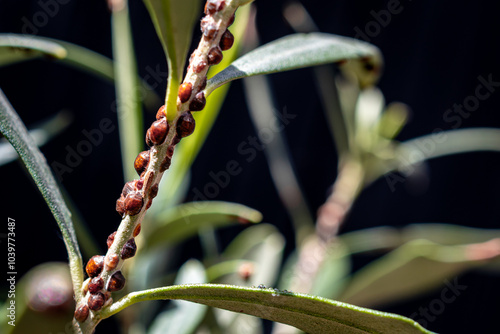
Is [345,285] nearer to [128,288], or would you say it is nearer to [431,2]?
[128,288]

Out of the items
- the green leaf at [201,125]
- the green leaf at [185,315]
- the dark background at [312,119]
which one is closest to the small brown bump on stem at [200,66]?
the green leaf at [201,125]

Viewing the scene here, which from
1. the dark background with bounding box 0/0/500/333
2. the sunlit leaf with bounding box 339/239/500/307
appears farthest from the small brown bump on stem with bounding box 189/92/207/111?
the dark background with bounding box 0/0/500/333

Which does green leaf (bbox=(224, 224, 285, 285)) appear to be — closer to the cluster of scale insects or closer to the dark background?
the cluster of scale insects

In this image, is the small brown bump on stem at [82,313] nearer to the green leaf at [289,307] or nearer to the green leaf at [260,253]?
the green leaf at [289,307]

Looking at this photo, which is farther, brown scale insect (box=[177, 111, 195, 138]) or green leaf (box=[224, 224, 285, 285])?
green leaf (box=[224, 224, 285, 285])

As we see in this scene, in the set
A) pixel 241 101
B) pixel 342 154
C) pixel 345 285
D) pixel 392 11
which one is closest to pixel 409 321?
pixel 345 285

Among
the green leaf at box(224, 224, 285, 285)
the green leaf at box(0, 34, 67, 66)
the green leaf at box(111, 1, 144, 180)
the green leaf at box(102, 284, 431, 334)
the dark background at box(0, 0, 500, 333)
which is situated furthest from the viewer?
the dark background at box(0, 0, 500, 333)

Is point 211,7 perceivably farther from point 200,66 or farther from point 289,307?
point 289,307
